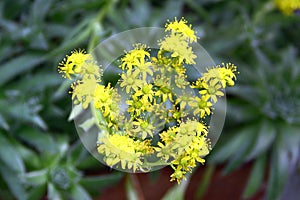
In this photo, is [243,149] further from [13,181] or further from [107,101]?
[107,101]

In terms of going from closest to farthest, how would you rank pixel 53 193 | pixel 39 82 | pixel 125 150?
1. pixel 125 150
2. pixel 53 193
3. pixel 39 82

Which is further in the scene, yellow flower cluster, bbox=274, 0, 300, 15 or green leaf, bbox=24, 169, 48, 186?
yellow flower cluster, bbox=274, 0, 300, 15

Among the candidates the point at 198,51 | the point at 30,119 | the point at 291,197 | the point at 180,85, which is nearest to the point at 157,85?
the point at 180,85

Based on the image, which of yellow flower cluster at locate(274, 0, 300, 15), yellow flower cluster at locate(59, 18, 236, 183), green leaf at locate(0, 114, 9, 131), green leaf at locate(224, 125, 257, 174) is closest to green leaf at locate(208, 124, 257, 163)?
green leaf at locate(224, 125, 257, 174)

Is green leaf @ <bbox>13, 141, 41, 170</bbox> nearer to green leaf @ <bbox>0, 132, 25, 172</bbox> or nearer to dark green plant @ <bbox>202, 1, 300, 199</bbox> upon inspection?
green leaf @ <bbox>0, 132, 25, 172</bbox>

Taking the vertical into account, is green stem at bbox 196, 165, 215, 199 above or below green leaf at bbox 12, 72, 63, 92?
below

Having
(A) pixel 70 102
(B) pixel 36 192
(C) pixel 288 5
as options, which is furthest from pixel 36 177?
(C) pixel 288 5

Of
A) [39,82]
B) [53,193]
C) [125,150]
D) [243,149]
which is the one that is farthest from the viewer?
[243,149]

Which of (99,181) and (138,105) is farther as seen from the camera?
(99,181)
